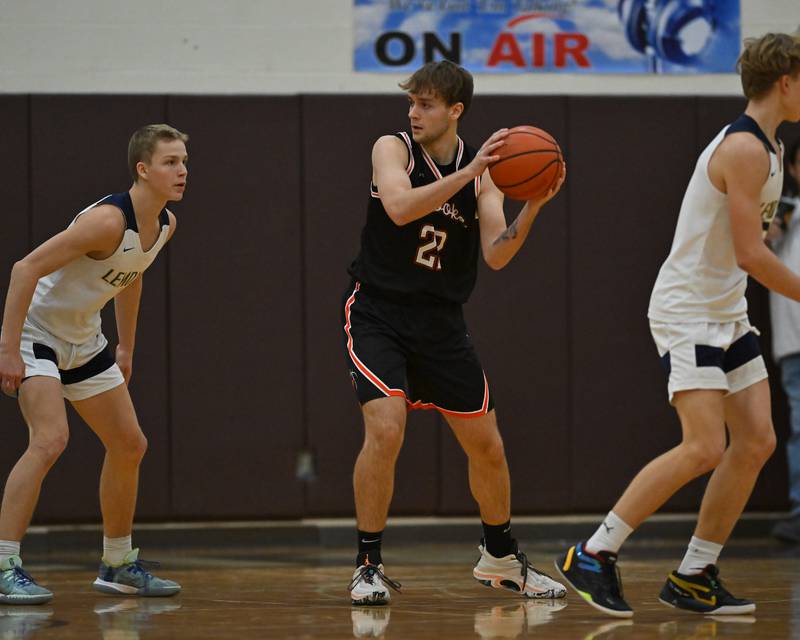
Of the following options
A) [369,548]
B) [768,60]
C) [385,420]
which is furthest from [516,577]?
[768,60]

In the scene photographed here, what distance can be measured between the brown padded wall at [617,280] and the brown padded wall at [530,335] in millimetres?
88

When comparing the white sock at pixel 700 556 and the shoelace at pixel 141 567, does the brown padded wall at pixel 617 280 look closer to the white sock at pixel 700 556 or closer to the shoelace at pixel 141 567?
the white sock at pixel 700 556

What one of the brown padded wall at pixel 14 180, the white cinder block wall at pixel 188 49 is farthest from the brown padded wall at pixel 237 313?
the brown padded wall at pixel 14 180

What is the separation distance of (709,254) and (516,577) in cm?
145

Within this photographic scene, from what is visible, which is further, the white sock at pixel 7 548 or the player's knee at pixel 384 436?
the white sock at pixel 7 548

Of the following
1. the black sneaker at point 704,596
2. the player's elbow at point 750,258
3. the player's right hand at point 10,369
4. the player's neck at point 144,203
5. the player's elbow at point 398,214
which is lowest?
the black sneaker at point 704,596

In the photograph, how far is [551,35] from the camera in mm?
7379

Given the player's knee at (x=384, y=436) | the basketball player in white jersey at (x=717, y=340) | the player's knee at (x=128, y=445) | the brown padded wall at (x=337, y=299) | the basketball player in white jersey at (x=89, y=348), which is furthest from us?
the brown padded wall at (x=337, y=299)

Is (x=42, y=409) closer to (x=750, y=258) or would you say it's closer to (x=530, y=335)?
(x=750, y=258)

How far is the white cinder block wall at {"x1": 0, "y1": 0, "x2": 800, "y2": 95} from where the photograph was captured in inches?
280

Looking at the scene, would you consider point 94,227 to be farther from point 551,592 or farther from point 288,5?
point 288,5

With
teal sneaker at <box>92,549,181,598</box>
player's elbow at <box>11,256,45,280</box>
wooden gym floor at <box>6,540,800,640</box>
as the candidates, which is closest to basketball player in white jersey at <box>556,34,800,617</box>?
wooden gym floor at <box>6,540,800,640</box>

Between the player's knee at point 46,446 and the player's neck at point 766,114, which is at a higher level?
the player's neck at point 766,114

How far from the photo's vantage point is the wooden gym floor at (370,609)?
3971 mm
